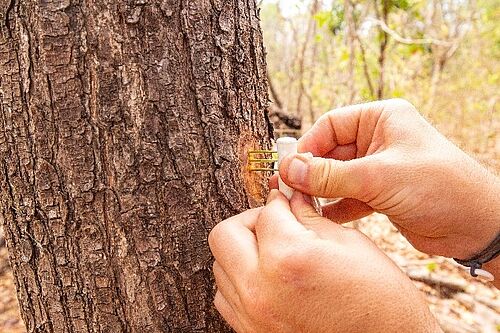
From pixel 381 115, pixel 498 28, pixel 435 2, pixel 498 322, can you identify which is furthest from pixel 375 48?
pixel 381 115

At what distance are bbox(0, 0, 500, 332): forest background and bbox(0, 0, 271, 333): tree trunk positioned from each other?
2.05 metres

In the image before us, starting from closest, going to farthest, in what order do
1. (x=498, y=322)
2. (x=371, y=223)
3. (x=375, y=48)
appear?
(x=498, y=322) < (x=371, y=223) < (x=375, y=48)

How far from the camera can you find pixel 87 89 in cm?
103

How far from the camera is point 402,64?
8.09 meters

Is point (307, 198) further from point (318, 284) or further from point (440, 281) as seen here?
point (440, 281)

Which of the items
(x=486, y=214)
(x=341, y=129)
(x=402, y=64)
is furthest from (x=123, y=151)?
(x=402, y=64)

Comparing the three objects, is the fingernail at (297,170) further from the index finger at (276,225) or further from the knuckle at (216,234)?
the knuckle at (216,234)

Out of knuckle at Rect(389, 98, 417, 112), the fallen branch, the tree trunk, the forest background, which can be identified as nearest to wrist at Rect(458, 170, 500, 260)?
knuckle at Rect(389, 98, 417, 112)

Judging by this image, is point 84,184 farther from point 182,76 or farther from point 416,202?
point 416,202

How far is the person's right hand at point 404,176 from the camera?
1.10 m

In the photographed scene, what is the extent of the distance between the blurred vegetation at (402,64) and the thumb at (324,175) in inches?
201

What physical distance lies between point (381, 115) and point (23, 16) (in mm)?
919

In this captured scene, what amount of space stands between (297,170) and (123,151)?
41cm

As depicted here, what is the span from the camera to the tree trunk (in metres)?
1.02
